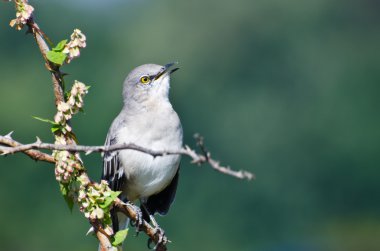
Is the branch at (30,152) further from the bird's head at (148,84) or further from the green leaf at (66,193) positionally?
the bird's head at (148,84)

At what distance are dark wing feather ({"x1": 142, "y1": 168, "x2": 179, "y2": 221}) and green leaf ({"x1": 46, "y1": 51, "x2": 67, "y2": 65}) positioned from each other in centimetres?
289

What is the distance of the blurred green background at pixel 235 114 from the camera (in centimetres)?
2242

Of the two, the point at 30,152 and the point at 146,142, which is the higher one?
the point at 30,152

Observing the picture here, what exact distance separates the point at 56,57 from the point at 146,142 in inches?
98.9

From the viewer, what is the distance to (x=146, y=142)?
620 centimetres

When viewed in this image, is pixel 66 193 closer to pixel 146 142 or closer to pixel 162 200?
pixel 146 142

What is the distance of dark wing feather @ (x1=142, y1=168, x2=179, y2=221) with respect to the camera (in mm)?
6594

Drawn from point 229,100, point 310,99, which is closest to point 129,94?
point 229,100

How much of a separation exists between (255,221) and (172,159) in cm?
1840

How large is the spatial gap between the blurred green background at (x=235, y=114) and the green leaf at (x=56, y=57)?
1421 cm

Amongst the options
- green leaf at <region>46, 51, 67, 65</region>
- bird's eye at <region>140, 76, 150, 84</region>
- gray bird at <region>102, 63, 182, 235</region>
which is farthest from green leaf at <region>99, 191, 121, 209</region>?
bird's eye at <region>140, 76, 150, 84</region>

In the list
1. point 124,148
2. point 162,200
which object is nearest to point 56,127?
point 124,148

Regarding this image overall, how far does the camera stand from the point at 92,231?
3936mm

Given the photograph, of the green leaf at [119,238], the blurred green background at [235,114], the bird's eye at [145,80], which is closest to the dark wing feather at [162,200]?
the bird's eye at [145,80]
